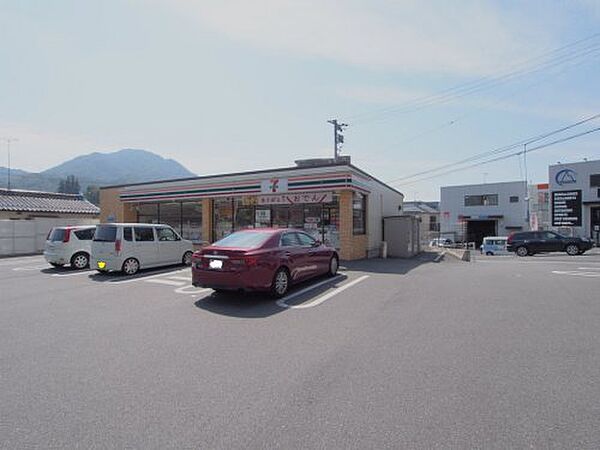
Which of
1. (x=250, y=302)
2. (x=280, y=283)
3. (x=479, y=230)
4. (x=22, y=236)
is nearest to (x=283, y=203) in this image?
(x=280, y=283)

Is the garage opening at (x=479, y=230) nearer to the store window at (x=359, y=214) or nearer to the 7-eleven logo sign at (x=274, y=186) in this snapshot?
the store window at (x=359, y=214)

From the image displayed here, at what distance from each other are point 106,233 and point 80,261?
10.0ft

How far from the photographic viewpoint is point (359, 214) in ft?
54.4

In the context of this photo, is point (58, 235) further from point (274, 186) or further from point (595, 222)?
point (595, 222)

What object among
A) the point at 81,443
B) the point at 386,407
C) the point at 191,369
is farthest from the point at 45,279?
the point at 386,407

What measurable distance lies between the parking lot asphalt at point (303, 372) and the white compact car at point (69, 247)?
6.00m

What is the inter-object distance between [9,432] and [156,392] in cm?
114

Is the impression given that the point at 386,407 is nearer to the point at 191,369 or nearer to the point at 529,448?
the point at 529,448

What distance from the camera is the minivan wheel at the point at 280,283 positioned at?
7973mm

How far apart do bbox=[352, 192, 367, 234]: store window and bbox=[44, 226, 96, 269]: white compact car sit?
1028cm

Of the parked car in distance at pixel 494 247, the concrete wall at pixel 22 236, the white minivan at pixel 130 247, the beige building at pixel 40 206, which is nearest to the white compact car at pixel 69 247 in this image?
the white minivan at pixel 130 247

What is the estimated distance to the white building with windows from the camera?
165 ft

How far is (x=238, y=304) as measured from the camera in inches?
Result: 300

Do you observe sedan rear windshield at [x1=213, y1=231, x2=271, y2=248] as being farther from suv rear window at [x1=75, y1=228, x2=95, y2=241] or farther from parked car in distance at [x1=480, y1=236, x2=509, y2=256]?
parked car in distance at [x1=480, y1=236, x2=509, y2=256]
